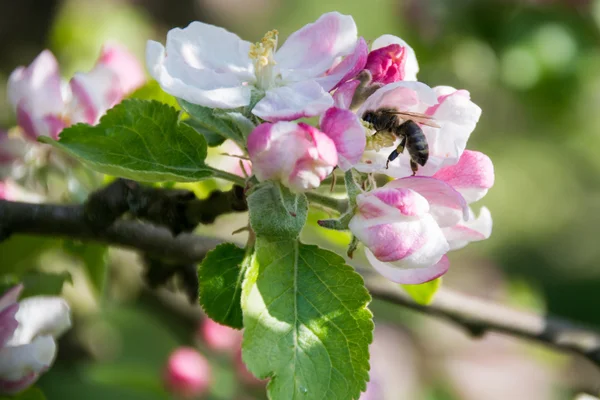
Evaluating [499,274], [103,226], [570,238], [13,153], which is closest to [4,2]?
[13,153]

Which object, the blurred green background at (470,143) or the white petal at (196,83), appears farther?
the blurred green background at (470,143)

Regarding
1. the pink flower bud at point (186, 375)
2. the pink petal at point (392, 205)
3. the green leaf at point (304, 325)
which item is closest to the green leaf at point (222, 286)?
the green leaf at point (304, 325)

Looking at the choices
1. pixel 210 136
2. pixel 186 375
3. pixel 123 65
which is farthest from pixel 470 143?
pixel 210 136

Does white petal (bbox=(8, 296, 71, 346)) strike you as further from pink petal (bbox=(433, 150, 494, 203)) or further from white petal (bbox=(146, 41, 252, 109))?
pink petal (bbox=(433, 150, 494, 203))

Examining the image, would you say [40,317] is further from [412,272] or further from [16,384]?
[412,272]

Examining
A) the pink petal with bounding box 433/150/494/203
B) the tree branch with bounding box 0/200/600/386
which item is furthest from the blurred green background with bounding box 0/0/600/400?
the pink petal with bounding box 433/150/494/203

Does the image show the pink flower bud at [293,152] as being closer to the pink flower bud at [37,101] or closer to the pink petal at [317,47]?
the pink petal at [317,47]
